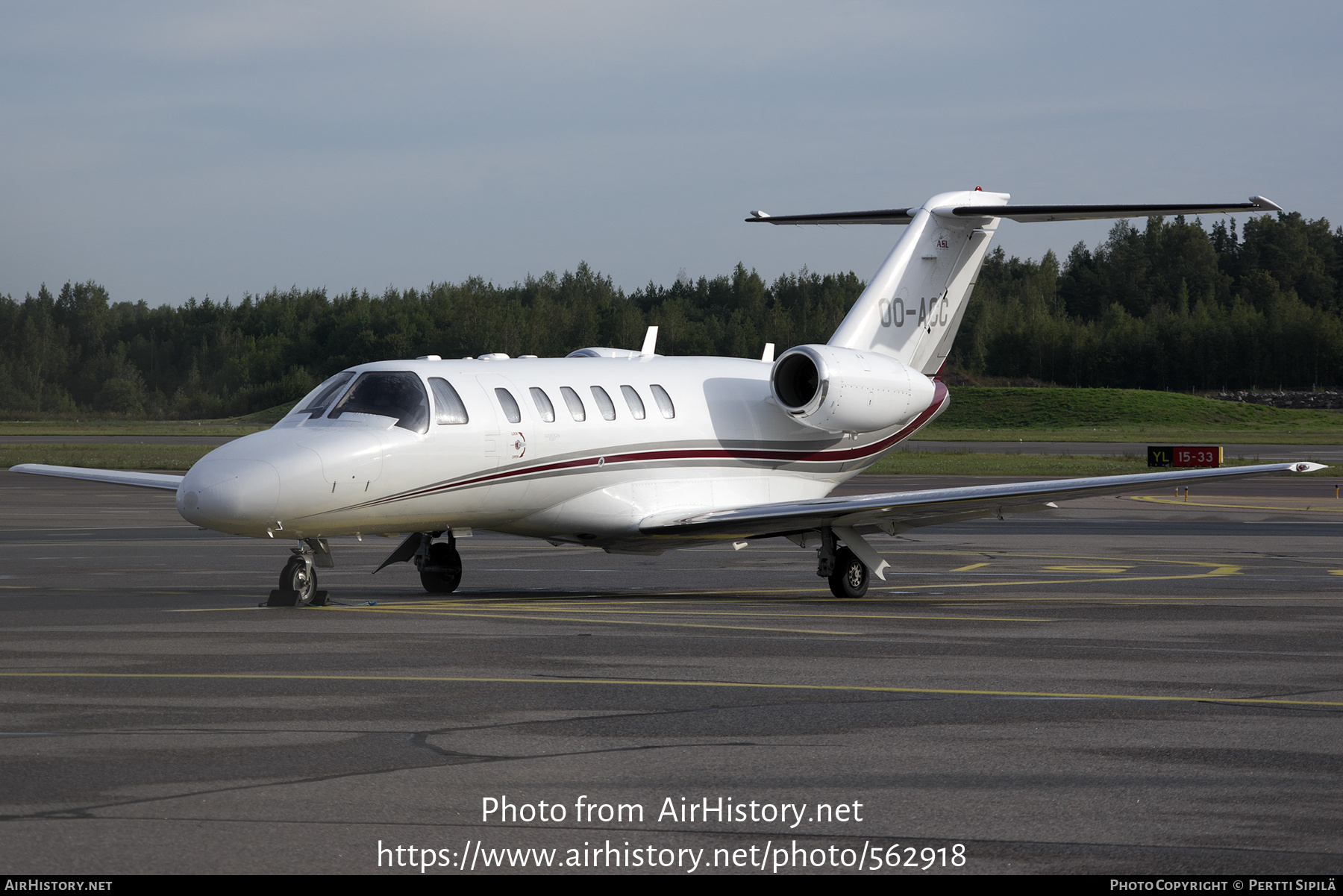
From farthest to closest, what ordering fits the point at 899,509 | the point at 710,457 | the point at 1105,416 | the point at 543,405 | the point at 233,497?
the point at 1105,416 < the point at 710,457 < the point at 543,405 < the point at 899,509 < the point at 233,497

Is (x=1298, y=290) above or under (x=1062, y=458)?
above

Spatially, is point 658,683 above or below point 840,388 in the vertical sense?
below

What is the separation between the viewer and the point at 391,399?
15266mm

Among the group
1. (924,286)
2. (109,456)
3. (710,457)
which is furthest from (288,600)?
(109,456)

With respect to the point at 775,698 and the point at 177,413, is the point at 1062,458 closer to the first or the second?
the point at 775,698

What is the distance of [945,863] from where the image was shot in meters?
5.64

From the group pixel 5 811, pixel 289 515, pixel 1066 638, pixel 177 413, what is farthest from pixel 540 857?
pixel 177 413

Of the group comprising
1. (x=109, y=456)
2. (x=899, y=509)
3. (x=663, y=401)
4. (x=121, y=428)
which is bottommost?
(x=121, y=428)

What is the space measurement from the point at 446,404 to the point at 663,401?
324 cm

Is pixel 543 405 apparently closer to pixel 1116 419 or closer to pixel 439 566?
pixel 439 566

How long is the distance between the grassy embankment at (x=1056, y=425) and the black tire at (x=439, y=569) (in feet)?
127

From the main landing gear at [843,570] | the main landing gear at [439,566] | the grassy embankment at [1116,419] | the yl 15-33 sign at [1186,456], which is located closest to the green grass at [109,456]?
the main landing gear at [439,566]

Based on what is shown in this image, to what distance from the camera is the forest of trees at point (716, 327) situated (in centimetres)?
12025

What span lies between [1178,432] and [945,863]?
86.7 meters
